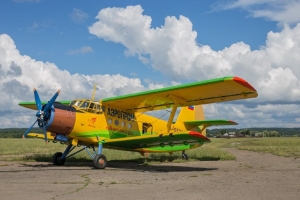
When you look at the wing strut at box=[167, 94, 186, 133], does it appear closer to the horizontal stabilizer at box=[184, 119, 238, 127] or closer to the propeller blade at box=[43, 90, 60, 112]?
the horizontal stabilizer at box=[184, 119, 238, 127]

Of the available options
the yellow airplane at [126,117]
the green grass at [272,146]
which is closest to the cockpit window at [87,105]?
the yellow airplane at [126,117]

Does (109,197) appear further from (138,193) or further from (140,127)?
(140,127)

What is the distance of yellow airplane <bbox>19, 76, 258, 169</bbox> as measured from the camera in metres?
14.0

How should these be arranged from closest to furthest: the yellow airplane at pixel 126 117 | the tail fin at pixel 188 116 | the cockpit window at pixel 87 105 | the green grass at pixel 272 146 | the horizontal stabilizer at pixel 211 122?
A: the yellow airplane at pixel 126 117 → the cockpit window at pixel 87 105 → the horizontal stabilizer at pixel 211 122 → the tail fin at pixel 188 116 → the green grass at pixel 272 146

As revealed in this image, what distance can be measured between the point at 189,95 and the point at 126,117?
3696 mm

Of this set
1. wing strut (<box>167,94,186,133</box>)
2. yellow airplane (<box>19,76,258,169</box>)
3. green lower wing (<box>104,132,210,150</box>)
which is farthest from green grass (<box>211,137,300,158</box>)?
green lower wing (<box>104,132,210,150</box>)

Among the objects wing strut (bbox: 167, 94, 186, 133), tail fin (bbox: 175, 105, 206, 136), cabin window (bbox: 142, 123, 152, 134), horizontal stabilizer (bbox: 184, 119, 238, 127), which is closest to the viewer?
wing strut (bbox: 167, 94, 186, 133)

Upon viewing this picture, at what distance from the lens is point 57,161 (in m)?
16.4

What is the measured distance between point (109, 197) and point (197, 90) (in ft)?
25.9

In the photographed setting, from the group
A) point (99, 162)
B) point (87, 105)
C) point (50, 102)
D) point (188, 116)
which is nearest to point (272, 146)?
point (188, 116)

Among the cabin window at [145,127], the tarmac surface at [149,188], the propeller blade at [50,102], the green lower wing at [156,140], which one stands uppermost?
the propeller blade at [50,102]

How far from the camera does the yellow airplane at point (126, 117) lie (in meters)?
14.0

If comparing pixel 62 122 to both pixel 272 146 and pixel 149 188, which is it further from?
pixel 272 146

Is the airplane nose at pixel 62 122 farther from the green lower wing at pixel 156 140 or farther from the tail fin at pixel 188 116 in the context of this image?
the tail fin at pixel 188 116
